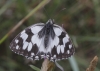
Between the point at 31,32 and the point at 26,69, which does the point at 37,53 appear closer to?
the point at 31,32

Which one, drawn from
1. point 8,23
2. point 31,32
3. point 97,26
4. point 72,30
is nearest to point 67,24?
point 72,30

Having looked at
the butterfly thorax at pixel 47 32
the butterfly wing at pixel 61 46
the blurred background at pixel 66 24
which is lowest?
the butterfly wing at pixel 61 46

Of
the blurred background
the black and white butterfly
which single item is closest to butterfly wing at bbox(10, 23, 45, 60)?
the black and white butterfly

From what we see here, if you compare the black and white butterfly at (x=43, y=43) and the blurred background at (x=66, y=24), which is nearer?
the black and white butterfly at (x=43, y=43)

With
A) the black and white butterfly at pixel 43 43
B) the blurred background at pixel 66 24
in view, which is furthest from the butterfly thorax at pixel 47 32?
the blurred background at pixel 66 24

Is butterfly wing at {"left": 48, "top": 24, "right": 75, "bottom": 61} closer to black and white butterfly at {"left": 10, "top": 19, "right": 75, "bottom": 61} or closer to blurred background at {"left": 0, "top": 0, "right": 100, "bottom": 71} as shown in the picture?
black and white butterfly at {"left": 10, "top": 19, "right": 75, "bottom": 61}

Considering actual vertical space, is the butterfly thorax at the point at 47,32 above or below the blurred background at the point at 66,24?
below

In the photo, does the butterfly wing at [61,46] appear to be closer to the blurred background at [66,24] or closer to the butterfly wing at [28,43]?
the butterfly wing at [28,43]
